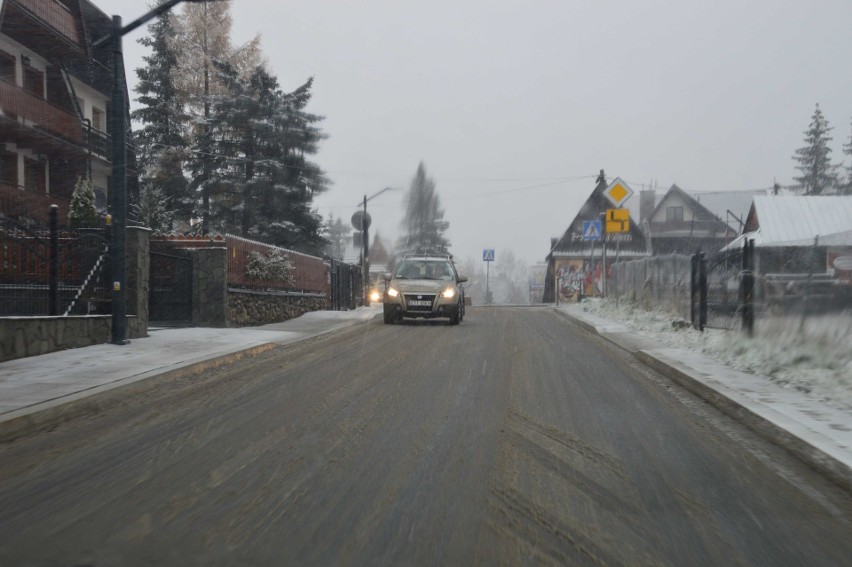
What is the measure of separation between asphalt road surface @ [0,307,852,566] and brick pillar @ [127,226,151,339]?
5.10 m

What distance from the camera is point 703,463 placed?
193 inches

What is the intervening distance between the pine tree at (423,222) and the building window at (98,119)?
138 ft

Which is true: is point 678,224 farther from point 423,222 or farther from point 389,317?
point 389,317

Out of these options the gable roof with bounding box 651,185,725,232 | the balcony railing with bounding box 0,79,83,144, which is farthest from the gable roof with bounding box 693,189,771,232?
the balcony railing with bounding box 0,79,83,144

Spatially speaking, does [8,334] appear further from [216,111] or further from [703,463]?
[216,111]

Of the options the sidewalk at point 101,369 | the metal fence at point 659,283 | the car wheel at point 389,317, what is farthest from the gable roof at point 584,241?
the sidewalk at point 101,369

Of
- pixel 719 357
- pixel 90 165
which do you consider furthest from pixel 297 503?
pixel 90 165

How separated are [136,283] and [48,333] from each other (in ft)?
8.47

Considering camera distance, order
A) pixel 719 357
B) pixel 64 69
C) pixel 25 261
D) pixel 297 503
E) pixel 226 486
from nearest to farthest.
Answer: pixel 297 503, pixel 226 486, pixel 719 357, pixel 25 261, pixel 64 69

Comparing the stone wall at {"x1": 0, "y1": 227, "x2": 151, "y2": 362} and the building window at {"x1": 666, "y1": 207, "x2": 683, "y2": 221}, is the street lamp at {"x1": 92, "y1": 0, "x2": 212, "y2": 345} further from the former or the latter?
the building window at {"x1": 666, "y1": 207, "x2": 683, "y2": 221}

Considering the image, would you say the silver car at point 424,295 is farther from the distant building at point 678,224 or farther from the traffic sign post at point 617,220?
the distant building at point 678,224

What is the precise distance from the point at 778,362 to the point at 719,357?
5.29 feet

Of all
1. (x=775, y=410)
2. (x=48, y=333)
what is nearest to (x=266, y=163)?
(x=48, y=333)

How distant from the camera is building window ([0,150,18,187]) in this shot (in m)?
21.1
